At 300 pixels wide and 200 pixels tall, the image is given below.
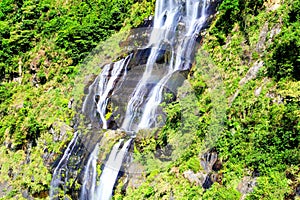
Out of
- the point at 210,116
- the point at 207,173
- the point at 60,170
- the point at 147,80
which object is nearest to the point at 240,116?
the point at 210,116

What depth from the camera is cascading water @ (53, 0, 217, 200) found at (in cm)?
1205

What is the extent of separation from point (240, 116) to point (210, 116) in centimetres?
96

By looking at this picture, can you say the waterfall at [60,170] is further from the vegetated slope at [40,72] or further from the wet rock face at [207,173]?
the wet rock face at [207,173]

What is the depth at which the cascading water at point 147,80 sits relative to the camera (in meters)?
12.1

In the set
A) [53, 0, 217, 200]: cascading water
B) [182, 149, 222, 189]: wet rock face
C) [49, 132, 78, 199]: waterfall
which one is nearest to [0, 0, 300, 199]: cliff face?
[182, 149, 222, 189]: wet rock face

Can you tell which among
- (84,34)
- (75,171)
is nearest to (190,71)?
(75,171)

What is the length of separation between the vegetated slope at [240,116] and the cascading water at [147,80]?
633 millimetres

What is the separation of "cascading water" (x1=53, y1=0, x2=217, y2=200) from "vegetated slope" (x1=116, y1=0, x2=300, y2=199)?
0.63 m

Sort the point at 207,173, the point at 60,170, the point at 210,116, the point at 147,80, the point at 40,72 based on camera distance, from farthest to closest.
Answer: the point at 40,72, the point at 147,80, the point at 60,170, the point at 210,116, the point at 207,173

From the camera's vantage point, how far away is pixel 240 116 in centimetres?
1038

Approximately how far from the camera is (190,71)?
12742 mm

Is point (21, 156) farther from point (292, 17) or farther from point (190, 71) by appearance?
point (292, 17)

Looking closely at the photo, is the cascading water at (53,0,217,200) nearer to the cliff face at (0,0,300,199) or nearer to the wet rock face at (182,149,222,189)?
the cliff face at (0,0,300,199)

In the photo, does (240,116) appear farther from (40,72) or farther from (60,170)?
(40,72)
